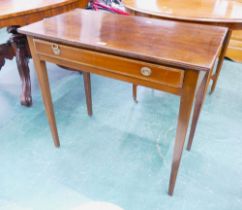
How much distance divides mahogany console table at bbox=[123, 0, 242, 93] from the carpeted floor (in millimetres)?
670

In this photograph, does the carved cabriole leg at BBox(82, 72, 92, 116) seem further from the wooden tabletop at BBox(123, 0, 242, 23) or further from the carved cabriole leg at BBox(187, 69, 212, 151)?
the carved cabriole leg at BBox(187, 69, 212, 151)

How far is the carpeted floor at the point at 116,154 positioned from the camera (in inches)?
46.9

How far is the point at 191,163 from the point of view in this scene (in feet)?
4.50

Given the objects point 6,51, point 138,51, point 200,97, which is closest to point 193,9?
point 200,97

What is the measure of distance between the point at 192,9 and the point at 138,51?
0.87m

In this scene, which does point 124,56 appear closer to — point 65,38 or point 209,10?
point 65,38

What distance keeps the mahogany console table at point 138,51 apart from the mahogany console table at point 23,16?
12.0 inches

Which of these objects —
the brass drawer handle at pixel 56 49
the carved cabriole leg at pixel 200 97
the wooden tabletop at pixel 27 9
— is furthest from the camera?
the wooden tabletop at pixel 27 9

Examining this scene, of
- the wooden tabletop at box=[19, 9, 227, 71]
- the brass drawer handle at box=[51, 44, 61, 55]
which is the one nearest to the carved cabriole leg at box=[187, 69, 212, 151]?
the wooden tabletop at box=[19, 9, 227, 71]

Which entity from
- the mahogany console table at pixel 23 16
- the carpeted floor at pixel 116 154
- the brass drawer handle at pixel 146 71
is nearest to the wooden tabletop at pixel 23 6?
the mahogany console table at pixel 23 16

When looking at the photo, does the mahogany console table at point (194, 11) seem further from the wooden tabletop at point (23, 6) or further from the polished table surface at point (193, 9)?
the wooden tabletop at point (23, 6)

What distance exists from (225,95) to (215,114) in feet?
1.04

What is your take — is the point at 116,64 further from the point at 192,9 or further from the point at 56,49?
the point at 192,9

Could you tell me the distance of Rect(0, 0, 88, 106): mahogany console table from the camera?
1.31 meters
